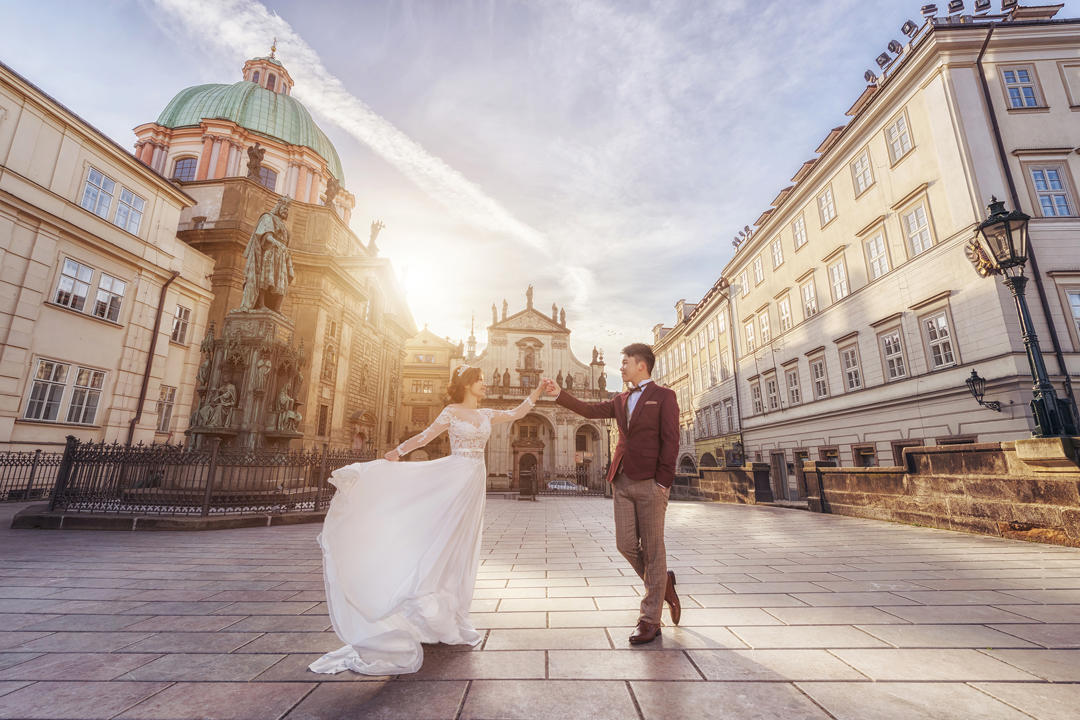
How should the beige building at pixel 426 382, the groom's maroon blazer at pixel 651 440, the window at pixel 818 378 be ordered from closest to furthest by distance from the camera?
the groom's maroon blazer at pixel 651 440, the window at pixel 818 378, the beige building at pixel 426 382

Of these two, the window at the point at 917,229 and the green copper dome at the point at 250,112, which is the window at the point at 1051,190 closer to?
the window at the point at 917,229

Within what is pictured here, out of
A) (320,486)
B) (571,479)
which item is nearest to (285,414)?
(320,486)

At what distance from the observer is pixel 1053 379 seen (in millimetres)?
11844

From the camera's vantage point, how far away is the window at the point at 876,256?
16078 millimetres

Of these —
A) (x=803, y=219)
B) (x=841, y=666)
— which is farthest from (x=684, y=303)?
(x=841, y=666)

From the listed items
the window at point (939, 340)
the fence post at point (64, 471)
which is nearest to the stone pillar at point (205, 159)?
the fence post at point (64, 471)

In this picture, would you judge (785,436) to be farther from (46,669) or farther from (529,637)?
(46,669)

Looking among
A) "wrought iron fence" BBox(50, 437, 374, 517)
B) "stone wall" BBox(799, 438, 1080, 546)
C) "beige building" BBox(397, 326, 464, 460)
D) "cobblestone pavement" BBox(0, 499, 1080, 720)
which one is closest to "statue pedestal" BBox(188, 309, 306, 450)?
"wrought iron fence" BBox(50, 437, 374, 517)

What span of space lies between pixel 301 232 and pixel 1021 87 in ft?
98.3

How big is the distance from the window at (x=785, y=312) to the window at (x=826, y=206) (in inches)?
153

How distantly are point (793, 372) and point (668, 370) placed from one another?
20.1 meters

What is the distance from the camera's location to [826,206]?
64.2ft

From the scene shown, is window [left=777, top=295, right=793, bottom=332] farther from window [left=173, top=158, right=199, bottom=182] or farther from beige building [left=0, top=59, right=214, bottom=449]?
window [left=173, top=158, right=199, bottom=182]

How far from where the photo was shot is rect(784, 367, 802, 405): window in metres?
20.9
